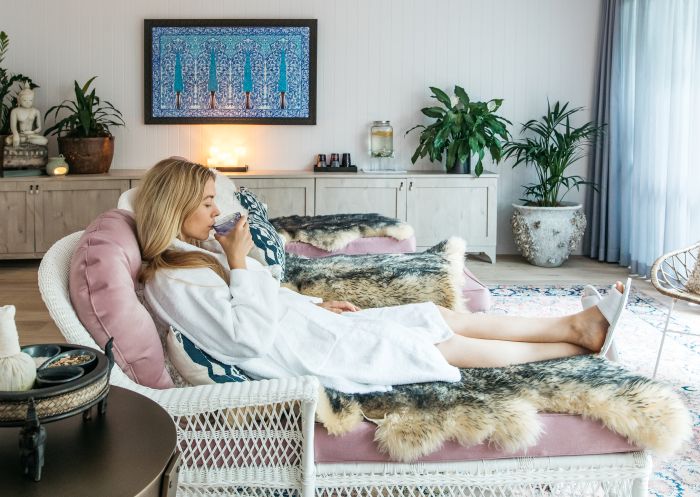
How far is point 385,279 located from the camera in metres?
3.15

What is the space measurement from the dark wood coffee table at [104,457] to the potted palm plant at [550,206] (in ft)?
16.0

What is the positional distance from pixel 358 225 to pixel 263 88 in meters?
2.26

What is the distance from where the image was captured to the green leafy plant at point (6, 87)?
5.86m

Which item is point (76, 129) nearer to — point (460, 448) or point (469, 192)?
point (469, 192)

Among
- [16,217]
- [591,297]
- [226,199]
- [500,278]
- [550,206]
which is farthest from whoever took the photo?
[550,206]

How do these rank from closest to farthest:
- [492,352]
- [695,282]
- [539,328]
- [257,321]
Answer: [257,321], [492,352], [539,328], [695,282]

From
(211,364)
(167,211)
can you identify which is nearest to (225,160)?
(167,211)

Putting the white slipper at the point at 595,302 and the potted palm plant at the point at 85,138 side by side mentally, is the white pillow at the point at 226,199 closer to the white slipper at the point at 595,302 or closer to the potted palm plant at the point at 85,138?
the white slipper at the point at 595,302

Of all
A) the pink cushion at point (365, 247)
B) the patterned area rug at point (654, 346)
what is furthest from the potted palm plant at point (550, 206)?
the pink cushion at point (365, 247)

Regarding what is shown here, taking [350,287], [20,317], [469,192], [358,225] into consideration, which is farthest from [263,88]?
[350,287]

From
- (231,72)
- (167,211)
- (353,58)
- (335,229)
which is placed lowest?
(335,229)

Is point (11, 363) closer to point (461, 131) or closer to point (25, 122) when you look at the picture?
point (461, 131)

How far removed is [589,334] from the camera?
7.61 feet

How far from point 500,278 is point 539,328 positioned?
10.2 feet
